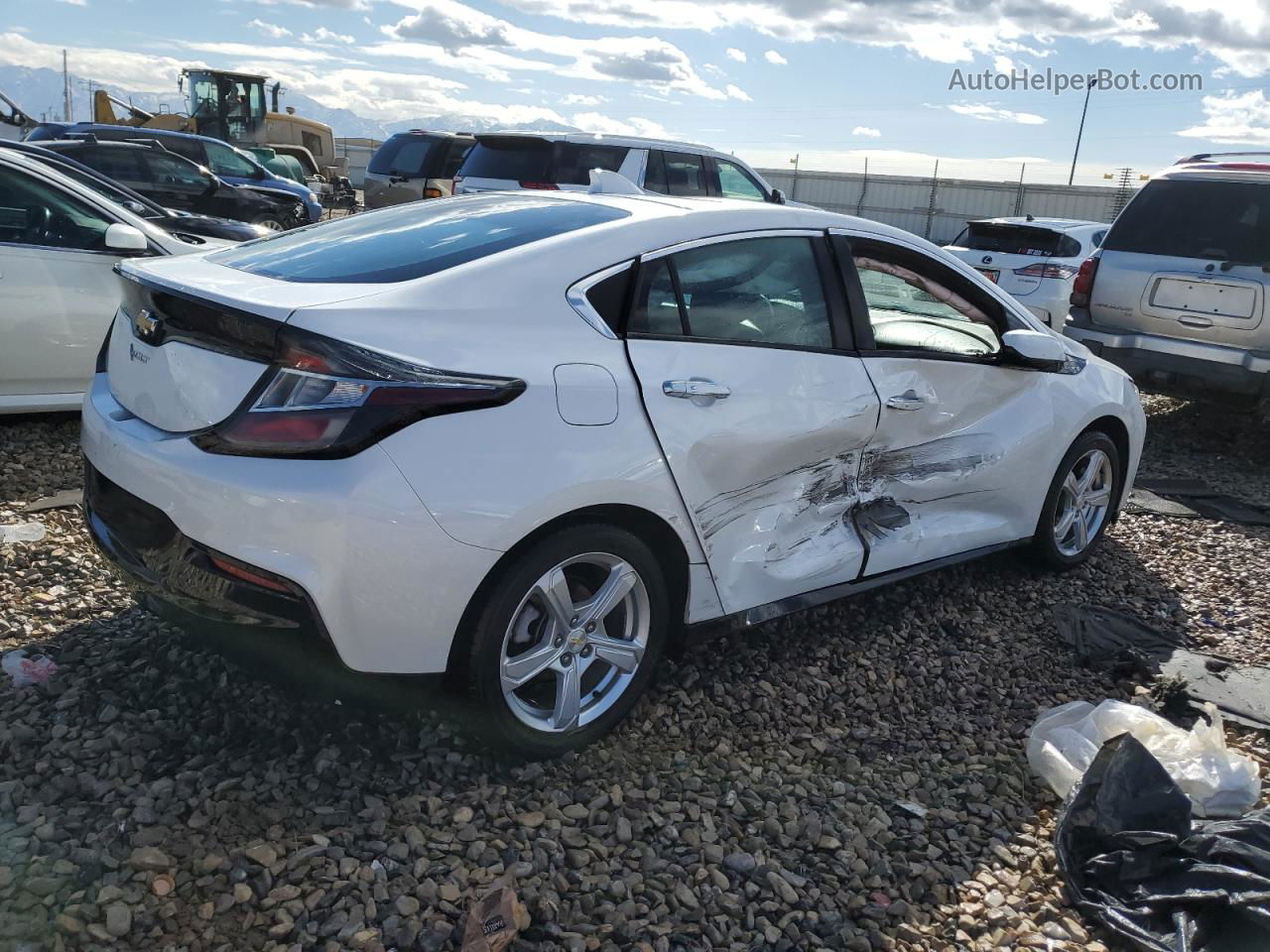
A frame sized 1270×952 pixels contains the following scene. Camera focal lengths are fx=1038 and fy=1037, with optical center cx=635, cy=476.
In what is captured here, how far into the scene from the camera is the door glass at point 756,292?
3.19 m

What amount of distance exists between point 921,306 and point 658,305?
1.40 m

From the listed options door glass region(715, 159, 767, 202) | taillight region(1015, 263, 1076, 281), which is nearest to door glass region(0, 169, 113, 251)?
door glass region(715, 159, 767, 202)

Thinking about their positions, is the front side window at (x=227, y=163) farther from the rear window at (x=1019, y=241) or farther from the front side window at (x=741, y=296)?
the front side window at (x=741, y=296)

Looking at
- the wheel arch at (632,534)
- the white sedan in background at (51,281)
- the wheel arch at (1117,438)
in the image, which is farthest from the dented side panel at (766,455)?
the white sedan in background at (51,281)

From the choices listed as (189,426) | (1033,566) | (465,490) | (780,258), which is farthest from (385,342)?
(1033,566)

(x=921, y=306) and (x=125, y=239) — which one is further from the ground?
(x=921, y=306)

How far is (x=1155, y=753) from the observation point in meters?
3.19

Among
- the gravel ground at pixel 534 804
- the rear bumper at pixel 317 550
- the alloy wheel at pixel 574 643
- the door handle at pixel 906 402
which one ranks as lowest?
the gravel ground at pixel 534 804

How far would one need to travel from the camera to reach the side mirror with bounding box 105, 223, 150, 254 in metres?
5.06

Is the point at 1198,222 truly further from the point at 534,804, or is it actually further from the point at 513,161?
the point at 534,804

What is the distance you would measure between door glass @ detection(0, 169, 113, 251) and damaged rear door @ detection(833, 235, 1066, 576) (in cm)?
426

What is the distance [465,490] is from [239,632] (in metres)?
0.71

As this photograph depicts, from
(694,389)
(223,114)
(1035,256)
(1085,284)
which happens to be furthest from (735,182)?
(223,114)

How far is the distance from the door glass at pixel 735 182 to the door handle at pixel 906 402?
819cm
